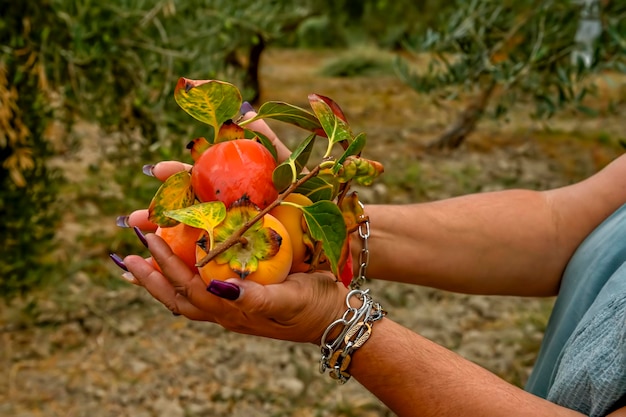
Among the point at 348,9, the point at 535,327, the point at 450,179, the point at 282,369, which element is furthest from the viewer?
the point at 348,9

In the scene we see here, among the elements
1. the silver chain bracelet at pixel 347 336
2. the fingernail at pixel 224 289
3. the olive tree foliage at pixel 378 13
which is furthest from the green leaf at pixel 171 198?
the olive tree foliage at pixel 378 13

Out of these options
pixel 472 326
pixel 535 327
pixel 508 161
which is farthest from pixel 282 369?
pixel 508 161

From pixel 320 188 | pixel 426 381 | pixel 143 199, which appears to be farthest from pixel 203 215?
pixel 143 199

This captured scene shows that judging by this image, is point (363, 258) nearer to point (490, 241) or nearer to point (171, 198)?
point (490, 241)

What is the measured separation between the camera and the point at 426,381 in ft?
3.31

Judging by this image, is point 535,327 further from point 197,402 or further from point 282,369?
point 197,402

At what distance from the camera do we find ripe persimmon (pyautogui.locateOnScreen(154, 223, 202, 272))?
938 millimetres

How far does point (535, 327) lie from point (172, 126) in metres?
1.46

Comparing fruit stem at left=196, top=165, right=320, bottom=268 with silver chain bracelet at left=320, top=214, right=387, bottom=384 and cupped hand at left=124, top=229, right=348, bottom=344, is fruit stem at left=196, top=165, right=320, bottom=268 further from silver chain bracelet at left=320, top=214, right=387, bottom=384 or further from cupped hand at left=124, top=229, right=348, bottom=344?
silver chain bracelet at left=320, top=214, right=387, bottom=384

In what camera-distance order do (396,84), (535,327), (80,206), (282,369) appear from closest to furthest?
1. (282,369)
2. (535,327)
3. (80,206)
4. (396,84)

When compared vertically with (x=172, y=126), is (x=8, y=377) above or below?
below

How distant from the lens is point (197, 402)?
2.38 metres

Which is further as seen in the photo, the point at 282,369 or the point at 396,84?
the point at 396,84

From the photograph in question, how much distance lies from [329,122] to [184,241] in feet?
0.73
